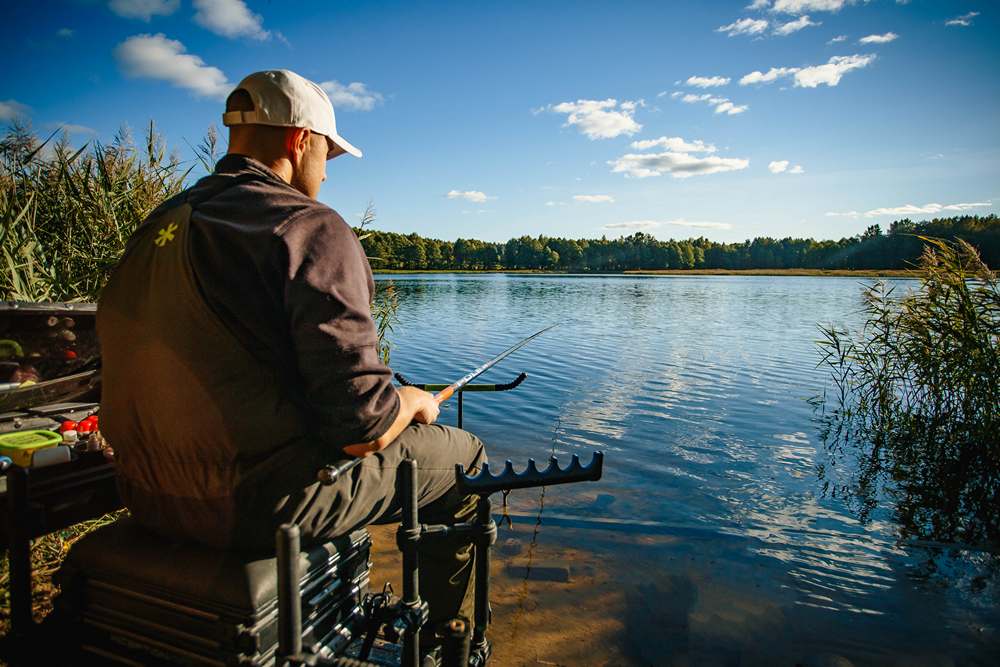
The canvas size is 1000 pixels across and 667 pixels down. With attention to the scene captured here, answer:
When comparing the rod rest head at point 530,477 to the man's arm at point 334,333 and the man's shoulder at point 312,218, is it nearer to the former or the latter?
the man's arm at point 334,333

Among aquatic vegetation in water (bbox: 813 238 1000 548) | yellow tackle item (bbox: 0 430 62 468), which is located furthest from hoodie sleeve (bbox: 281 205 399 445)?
aquatic vegetation in water (bbox: 813 238 1000 548)

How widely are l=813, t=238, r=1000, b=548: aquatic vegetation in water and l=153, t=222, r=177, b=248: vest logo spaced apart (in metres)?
6.05

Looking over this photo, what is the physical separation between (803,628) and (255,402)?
11.7 ft

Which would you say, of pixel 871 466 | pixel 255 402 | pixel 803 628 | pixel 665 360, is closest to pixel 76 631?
pixel 255 402

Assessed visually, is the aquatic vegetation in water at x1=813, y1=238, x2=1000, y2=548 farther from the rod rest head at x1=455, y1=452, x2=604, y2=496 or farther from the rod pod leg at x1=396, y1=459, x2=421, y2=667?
the rod pod leg at x1=396, y1=459, x2=421, y2=667

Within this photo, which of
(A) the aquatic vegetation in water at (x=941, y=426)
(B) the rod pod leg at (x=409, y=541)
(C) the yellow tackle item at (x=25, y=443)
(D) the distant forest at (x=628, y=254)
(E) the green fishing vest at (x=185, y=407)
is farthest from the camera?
(D) the distant forest at (x=628, y=254)

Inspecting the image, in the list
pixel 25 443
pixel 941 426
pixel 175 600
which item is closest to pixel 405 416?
pixel 175 600

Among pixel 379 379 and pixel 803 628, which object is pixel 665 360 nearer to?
pixel 803 628

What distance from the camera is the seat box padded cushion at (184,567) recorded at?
145 centimetres

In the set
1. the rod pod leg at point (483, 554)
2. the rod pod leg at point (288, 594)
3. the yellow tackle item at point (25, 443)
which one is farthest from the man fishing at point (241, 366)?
the yellow tackle item at point (25, 443)

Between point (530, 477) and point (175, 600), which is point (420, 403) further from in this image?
point (175, 600)

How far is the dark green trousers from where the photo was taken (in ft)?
5.42

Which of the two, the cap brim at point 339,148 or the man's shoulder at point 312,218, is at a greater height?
the cap brim at point 339,148

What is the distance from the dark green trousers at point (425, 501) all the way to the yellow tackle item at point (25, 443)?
3.94 feet
